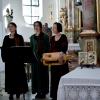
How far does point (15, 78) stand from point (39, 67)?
2.26ft

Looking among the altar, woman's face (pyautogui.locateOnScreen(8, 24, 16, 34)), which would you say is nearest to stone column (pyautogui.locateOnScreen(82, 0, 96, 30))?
the altar

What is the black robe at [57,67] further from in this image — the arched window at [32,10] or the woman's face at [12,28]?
the arched window at [32,10]

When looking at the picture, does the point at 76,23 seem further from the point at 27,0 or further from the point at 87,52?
the point at 87,52

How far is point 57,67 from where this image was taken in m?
7.64

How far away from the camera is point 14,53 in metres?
7.78

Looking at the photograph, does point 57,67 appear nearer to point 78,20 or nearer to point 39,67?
point 39,67

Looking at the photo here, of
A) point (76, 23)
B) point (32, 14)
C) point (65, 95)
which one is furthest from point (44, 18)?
point (65, 95)

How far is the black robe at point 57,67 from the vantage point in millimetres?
7512

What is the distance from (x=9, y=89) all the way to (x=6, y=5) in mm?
10271

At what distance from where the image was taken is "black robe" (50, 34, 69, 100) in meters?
7.51

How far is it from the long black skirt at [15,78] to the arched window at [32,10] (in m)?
12.5

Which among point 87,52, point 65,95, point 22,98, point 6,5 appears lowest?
point 22,98

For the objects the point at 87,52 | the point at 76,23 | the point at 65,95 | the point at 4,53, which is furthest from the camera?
the point at 76,23

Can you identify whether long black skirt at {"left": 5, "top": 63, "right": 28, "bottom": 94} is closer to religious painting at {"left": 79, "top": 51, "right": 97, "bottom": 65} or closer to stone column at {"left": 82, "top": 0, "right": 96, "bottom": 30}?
stone column at {"left": 82, "top": 0, "right": 96, "bottom": 30}
